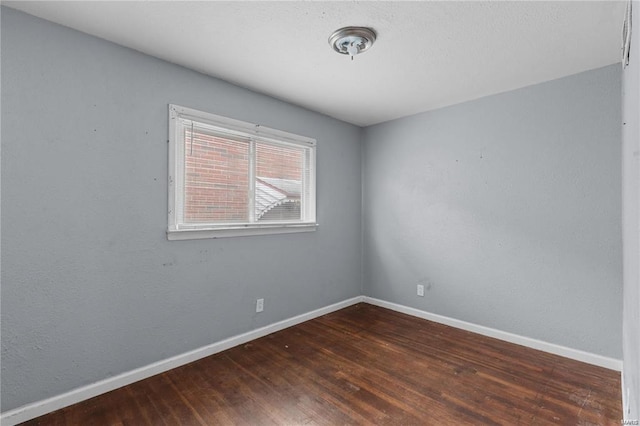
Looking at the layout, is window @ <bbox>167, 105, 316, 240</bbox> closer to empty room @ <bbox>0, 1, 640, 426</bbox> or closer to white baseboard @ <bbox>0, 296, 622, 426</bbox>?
empty room @ <bbox>0, 1, 640, 426</bbox>

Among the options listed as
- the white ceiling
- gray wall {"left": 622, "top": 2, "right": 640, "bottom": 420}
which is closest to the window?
the white ceiling

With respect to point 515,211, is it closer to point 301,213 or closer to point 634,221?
point 634,221

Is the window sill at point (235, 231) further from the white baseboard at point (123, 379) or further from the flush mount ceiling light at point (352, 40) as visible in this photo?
the flush mount ceiling light at point (352, 40)

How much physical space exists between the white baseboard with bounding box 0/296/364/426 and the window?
0.95 metres

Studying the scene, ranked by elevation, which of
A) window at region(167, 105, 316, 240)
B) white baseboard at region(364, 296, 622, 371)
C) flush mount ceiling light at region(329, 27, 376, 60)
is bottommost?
white baseboard at region(364, 296, 622, 371)

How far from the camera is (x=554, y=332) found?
8.41ft

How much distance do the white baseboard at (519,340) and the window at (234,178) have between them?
1.59 meters

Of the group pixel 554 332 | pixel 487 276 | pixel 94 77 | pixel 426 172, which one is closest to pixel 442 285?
pixel 487 276

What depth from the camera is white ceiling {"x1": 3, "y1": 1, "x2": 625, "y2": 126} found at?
1.69 meters

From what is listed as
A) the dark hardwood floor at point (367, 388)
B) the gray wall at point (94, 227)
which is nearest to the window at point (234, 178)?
the gray wall at point (94, 227)

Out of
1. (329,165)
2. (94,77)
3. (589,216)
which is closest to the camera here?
(94,77)

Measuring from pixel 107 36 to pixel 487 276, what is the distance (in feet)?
12.2

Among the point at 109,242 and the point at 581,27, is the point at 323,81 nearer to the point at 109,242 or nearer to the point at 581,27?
the point at 581,27

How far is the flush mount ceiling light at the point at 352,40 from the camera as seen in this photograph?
1.88 m
